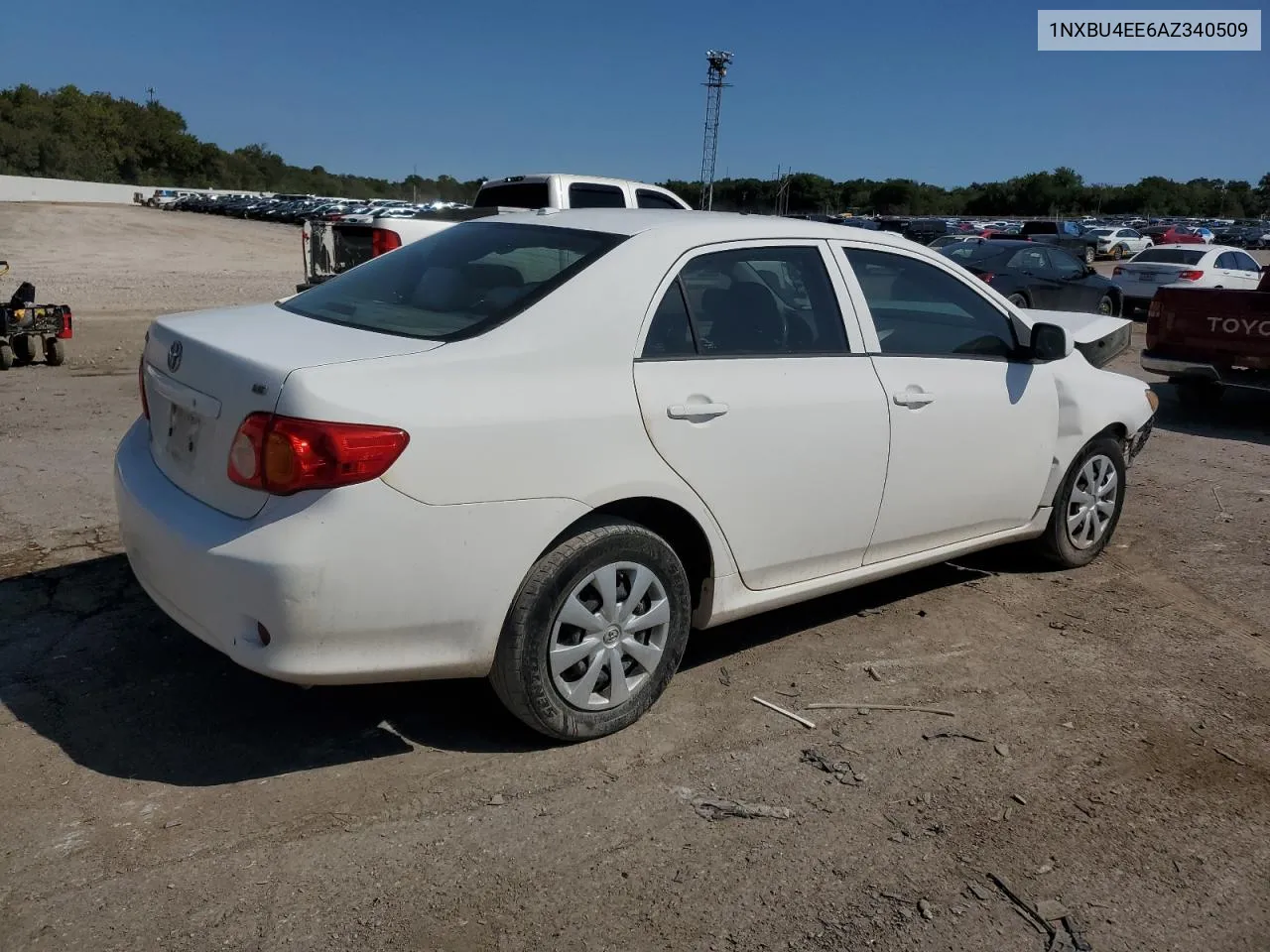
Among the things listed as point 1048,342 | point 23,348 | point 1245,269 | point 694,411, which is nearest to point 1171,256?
point 1245,269

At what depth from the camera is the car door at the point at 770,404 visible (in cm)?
368

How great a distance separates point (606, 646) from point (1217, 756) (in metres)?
2.14

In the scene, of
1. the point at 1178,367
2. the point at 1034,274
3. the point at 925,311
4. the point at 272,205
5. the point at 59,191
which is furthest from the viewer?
the point at 59,191

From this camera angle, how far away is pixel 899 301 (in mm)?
4621

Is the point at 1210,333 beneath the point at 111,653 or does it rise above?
above

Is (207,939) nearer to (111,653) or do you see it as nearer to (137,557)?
(137,557)

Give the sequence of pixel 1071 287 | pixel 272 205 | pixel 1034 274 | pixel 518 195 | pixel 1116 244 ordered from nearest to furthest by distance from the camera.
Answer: pixel 518 195, pixel 1034 274, pixel 1071 287, pixel 1116 244, pixel 272 205

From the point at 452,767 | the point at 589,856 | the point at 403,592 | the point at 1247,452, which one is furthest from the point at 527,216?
the point at 1247,452

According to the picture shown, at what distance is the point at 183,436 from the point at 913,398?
106 inches

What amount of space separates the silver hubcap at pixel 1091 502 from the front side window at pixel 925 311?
944mm

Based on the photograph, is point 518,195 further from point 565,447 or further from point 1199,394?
point 565,447

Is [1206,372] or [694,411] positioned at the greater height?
[694,411]

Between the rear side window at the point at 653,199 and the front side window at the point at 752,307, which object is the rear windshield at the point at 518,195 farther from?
the front side window at the point at 752,307

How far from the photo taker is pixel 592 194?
41.3 ft
